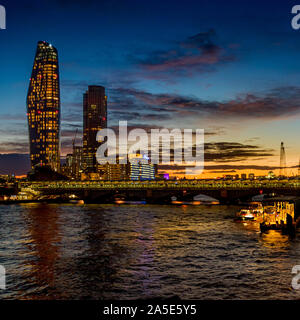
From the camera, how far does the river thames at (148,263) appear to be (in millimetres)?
31797

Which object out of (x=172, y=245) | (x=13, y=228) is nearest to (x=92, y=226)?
(x=13, y=228)

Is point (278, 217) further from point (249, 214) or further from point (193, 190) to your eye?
point (193, 190)

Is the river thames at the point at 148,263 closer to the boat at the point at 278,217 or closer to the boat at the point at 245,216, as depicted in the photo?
the boat at the point at 278,217

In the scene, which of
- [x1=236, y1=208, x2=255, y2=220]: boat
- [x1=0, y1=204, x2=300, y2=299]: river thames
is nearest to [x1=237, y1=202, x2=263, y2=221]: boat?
[x1=236, y1=208, x2=255, y2=220]: boat

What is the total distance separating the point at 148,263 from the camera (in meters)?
43.1

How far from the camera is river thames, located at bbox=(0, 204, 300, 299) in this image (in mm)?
31797

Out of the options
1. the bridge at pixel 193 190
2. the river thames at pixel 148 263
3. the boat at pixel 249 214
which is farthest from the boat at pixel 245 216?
the bridge at pixel 193 190

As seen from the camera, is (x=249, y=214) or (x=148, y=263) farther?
(x=249, y=214)

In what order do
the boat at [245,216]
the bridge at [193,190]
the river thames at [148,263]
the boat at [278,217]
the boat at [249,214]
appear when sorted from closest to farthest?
the river thames at [148,263] < the boat at [278,217] < the boat at [245,216] < the boat at [249,214] < the bridge at [193,190]

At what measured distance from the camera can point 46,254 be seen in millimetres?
48750

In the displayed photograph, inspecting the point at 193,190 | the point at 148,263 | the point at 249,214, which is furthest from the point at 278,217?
the point at 193,190

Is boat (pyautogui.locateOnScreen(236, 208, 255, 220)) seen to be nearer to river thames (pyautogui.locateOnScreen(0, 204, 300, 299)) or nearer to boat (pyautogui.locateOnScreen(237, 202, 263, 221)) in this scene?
boat (pyautogui.locateOnScreen(237, 202, 263, 221))
